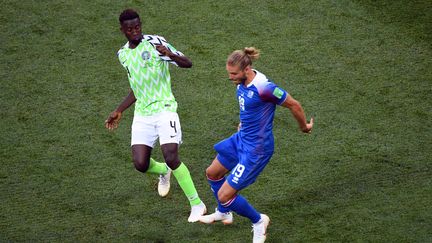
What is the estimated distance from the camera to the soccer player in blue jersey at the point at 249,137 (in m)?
8.22

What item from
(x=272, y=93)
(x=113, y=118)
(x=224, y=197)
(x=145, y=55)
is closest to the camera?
(x=272, y=93)

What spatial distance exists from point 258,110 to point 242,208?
113cm

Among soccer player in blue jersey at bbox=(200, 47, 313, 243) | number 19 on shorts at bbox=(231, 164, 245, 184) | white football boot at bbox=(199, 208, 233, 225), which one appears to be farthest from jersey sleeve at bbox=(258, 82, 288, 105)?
white football boot at bbox=(199, 208, 233, 225)

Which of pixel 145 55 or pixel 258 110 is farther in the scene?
pixel 145 55

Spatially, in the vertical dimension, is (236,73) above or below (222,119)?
above

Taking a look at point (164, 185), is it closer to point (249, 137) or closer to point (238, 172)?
point (238, 172)

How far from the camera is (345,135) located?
10.6 metres

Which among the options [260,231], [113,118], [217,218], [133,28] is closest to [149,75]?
[133,28]

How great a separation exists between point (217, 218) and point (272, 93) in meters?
1.86

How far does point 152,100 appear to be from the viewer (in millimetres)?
9133

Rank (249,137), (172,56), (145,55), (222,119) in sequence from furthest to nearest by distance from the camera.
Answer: (222,119), (145,55), (172,56), (249,137)

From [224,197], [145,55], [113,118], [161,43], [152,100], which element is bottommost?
[224,197]

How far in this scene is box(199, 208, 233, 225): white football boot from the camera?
9.16 m

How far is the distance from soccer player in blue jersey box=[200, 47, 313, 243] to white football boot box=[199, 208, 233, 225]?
14 centimetres
